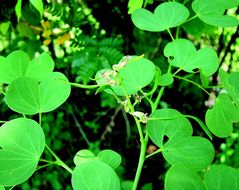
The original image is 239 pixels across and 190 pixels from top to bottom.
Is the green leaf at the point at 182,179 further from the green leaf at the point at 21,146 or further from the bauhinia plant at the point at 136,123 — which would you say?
the green leaf at the point at 21,146

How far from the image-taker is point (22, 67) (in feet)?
1.72

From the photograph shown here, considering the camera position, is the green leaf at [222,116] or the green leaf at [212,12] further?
the green leaf at [212,12]

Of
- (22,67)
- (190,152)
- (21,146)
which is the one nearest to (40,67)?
(22,67)

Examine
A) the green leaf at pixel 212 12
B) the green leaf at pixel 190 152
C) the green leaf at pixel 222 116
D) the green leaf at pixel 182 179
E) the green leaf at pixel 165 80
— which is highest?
the green leaf at pixel 212 12

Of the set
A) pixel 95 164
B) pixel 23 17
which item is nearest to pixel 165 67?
pixel 23 17

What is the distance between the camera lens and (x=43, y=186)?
2.04 meters

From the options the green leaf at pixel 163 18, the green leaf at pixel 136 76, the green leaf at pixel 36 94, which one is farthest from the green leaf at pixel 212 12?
the green leaf at pixel 36 94

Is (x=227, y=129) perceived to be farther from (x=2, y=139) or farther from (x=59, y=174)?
(x=59, y=174)

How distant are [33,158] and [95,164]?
9 centimetres

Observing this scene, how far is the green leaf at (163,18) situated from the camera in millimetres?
555

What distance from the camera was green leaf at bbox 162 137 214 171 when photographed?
0.42 m

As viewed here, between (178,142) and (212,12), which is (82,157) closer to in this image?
(178,142)

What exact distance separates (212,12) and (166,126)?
9.7 inches

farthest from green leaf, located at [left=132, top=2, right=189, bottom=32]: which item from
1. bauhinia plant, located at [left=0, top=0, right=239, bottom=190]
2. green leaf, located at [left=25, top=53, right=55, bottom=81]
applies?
green leaf, located at [left=25, top=53, right=55, bottom=81]
